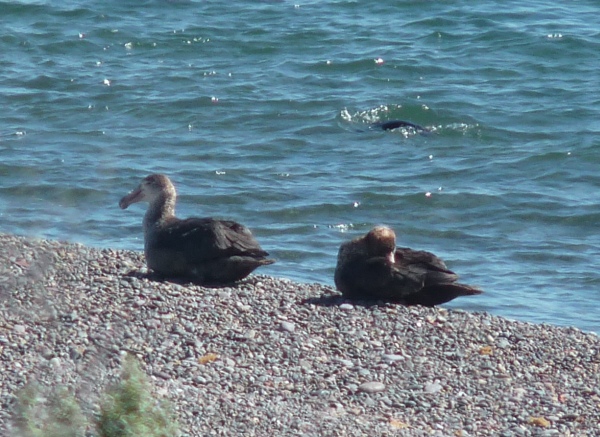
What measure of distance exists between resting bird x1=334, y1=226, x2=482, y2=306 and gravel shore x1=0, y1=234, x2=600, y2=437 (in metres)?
0.19

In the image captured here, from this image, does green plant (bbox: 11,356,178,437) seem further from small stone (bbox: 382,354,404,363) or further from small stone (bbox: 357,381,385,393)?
small stone (bbox: 382,354,404,363)

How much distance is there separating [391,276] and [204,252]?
4.68ft

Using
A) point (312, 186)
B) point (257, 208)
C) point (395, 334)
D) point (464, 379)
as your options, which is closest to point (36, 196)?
point (257, 208)

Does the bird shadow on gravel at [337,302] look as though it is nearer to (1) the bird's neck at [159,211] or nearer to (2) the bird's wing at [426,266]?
(2) the bird's wing at [426,266]

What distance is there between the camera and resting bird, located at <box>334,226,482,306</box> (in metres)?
9.12

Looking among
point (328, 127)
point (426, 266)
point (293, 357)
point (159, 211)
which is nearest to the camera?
point (293, 357)

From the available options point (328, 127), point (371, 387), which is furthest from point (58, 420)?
point (328, 127)

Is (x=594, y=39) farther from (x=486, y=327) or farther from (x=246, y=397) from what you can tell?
(x=246, y=397)

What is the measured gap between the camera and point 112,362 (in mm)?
6738

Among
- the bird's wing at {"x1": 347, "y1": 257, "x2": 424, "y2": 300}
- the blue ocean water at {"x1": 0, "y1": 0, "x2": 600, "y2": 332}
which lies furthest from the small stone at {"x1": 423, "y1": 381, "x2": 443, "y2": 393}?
the blue ocean water at {"x1": 0, "y1": 0, "x2": 600, "y2": 332}

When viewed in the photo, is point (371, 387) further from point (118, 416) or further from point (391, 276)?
point (118, 416)

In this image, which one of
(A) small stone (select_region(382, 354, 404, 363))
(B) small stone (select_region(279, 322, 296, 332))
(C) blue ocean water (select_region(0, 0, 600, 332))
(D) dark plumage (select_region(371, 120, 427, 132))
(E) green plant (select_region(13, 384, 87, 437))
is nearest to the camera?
(E) green plant (select_region(13, 384, 87, 437))

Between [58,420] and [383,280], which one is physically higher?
[58,420]

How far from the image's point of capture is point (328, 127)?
1664 centimetres
